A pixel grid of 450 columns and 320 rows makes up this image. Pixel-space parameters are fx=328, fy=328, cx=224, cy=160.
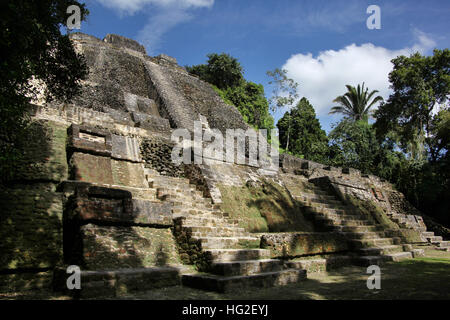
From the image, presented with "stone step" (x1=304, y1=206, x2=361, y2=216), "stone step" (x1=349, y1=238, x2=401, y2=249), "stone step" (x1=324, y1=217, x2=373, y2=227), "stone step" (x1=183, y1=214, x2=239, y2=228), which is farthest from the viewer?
"stone step" (x1=304, y1=206, x2=361, y2=216)

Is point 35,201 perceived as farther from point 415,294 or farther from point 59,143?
point 415,294

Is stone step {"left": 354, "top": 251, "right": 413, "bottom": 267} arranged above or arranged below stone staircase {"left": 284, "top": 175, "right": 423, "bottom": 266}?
below

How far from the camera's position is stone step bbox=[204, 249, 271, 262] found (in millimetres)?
5184

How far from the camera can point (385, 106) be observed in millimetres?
20109

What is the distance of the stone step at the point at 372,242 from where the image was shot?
25.6 ft

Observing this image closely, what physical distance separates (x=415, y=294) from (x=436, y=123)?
1842cm

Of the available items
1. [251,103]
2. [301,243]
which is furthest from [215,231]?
[251,103]

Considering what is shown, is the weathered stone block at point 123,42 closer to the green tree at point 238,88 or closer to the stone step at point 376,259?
the green tree at point 238,88

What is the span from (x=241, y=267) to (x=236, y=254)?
0.51m

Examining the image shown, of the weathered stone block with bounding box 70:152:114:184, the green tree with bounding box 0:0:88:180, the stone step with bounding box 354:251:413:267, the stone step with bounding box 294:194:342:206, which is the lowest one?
the stone step with bounding box 354:251:413:267

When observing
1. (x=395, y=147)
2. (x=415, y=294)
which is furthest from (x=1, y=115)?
(x=395, y=147)

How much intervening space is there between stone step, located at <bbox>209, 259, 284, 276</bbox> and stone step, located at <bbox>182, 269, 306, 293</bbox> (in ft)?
0.55

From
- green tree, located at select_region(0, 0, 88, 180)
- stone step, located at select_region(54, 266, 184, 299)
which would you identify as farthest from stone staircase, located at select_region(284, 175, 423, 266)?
green tree, located at select_region(0, 0, 88, 180)

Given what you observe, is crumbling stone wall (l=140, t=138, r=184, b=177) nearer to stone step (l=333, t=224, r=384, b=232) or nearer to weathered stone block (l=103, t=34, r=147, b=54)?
stone step (l=333, t=224, r=384, b=232)
